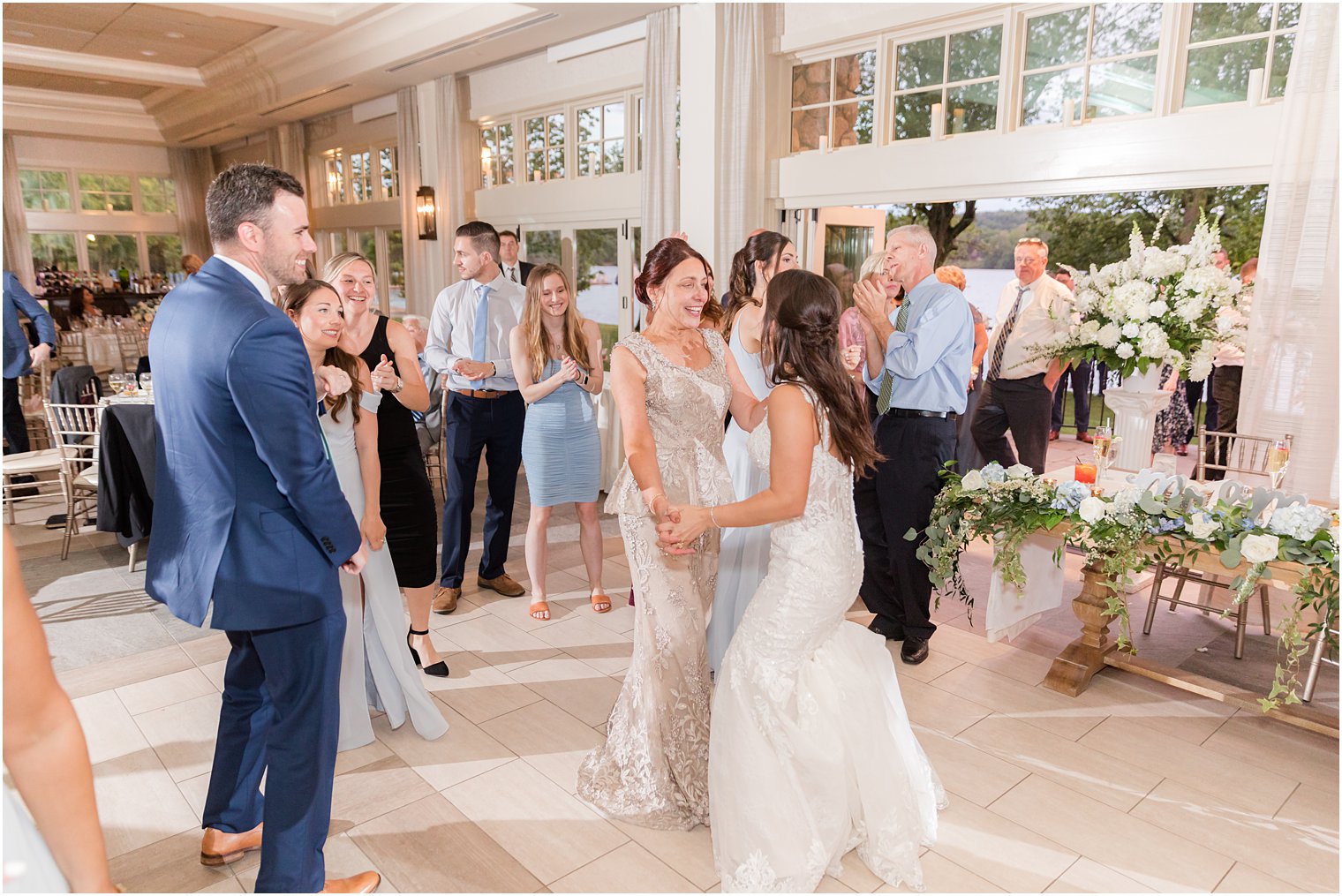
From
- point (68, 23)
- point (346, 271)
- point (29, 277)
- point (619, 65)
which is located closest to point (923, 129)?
point (619, 65)

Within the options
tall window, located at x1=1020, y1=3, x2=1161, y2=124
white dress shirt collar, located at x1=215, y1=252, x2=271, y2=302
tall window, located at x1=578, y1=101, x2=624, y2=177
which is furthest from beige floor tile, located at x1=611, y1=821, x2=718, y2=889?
tall window, located at x1=578, y1=101, x2=624, y2=177

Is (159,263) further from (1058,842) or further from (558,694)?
(1058,842)

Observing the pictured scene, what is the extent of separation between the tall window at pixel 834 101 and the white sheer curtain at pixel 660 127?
35.6 inches

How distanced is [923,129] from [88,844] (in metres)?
5.63

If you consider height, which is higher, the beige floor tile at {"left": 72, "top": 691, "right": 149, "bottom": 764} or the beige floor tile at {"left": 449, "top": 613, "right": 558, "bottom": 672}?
the beige floor tile at {"left": 449, "top": 613, "right": 558, "bottom": 672}

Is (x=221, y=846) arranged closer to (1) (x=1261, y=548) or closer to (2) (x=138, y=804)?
(2) (x=138, y=804)

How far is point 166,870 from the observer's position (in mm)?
2441

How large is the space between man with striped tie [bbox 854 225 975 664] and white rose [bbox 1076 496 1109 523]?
0.69 meters

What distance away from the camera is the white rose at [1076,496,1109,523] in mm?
3139

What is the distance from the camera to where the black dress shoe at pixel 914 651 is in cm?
376

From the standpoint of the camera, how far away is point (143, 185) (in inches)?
579

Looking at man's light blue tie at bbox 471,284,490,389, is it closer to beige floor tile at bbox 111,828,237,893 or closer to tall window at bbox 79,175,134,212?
beige floor tile at bbox 111,828,237,893

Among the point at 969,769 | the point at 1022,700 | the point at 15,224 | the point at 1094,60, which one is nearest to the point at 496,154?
the point at 1094,60

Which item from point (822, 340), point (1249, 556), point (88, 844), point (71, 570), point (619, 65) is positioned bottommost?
point (71, 570)
